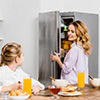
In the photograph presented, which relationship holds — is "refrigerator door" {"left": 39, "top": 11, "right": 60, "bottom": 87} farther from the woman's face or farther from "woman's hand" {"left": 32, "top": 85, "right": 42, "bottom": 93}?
"woman's hand" {"left": 32, "top": 85, "right": 42, "bottom": 93}

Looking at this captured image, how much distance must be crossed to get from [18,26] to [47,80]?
108 centimetres

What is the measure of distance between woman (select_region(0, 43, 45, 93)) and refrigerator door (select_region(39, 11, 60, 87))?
1.41m

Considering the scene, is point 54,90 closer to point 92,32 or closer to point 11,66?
point 11,66

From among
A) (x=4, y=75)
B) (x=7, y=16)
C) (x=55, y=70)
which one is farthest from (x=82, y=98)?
(x=7, y=16)

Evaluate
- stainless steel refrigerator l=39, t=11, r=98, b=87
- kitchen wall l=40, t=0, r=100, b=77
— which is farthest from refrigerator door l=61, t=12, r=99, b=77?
kitchen wall l=40, t=0, r=100, b=77

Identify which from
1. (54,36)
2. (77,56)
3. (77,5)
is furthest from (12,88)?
(77,5)

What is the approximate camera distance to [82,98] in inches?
62.9

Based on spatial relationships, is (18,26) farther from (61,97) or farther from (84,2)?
(61,97)

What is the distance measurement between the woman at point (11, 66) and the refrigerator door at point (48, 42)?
1408mm

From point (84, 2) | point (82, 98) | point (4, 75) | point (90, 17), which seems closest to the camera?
point (82, 98)

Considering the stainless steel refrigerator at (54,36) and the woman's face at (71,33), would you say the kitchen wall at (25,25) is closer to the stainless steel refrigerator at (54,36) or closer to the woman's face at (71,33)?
the stainless steel refrigerator at (54,36)

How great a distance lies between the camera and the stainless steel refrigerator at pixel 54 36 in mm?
3432

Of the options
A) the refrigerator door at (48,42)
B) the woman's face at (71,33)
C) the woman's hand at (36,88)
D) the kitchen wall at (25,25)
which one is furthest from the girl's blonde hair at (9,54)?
the kitchen wall at (25,25)

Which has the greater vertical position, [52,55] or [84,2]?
[84,2]
